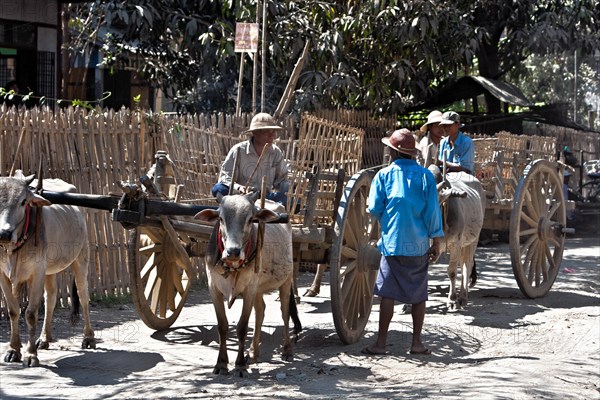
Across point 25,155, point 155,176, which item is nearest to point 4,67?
point 25,155

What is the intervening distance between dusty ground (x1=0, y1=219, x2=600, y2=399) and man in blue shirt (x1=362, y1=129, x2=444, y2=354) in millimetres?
372

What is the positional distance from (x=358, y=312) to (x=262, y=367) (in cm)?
141

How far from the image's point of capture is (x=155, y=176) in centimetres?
895

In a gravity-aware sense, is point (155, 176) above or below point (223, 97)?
below

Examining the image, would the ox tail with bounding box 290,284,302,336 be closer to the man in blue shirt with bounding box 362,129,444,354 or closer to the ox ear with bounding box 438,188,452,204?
the man in blue shirt with bounding box 362,129,444,354

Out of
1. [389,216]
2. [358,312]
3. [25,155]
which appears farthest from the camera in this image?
[25,155]

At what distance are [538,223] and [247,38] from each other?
4.01 metres

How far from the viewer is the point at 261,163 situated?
8352mm

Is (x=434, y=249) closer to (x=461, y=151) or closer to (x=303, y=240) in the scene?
(x=303, y=240)

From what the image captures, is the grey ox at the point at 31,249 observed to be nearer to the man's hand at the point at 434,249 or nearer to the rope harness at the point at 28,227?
the rope harness at the point at 28,227

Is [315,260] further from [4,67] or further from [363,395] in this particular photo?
[4,67]

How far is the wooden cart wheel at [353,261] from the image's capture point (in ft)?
27.2

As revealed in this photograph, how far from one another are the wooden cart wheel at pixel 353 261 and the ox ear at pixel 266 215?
1.18 metres

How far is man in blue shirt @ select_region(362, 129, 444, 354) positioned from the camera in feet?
26.7
